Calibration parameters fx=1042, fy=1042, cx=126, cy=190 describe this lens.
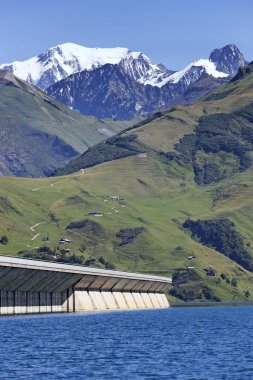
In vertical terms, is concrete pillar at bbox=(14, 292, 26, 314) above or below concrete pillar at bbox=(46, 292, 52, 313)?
below

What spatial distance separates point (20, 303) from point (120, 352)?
72571 millimetres

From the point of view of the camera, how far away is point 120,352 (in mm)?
99062

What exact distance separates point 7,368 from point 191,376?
49.7 feet

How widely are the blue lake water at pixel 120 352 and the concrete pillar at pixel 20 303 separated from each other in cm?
1944

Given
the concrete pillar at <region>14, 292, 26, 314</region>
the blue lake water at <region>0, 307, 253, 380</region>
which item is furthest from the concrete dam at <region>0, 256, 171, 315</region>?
the blue lake water at <region>0, 307, 253, 380</region>

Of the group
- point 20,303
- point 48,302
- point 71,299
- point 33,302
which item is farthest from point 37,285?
point 71,299

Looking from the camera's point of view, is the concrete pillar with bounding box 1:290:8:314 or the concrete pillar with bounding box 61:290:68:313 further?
the concrete pillar with bounding box 61:290:68:313

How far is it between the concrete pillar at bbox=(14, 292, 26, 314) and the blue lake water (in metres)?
19.4

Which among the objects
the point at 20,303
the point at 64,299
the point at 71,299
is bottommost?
the point at 20,303

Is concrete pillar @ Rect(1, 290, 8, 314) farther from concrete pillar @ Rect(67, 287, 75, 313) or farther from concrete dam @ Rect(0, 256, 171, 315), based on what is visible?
concrete pillar @ Rect(67, 287, 75, 313)

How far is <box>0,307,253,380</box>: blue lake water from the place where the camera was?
264 ft

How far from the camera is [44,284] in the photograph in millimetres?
175875

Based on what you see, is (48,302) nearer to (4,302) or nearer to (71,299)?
(71,299)

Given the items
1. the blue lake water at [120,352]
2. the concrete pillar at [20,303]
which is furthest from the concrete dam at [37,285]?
the blue lake water at [120,352]
